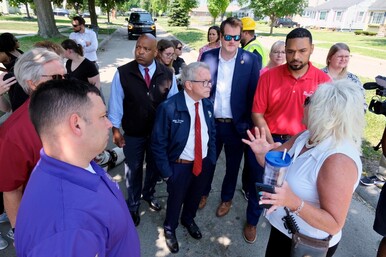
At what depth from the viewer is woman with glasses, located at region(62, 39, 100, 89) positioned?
4.03 meters

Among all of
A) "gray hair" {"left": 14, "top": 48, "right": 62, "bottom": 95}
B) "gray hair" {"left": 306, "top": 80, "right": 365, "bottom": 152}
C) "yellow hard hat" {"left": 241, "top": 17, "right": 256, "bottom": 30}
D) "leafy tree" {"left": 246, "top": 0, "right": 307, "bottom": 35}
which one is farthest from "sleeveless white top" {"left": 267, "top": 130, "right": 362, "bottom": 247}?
"leafy tree" {"left": 246, "top": 0, "right": 307, "bottom": 35}

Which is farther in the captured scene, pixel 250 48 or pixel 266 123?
pixel 250 48

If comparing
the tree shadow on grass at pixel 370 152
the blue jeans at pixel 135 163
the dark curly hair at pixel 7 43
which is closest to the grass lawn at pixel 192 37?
the tree shadow on grass at pixel 370 152

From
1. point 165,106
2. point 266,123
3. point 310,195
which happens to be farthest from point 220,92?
point 310,195

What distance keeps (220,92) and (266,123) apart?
699 mm

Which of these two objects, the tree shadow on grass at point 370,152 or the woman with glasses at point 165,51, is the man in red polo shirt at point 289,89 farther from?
the tree shadow on grass at point 370,152

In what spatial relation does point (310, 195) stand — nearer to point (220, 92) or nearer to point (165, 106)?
point (165, 106)

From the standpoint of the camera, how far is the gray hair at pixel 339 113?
5.01 feet

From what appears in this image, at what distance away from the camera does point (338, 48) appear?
3719mm

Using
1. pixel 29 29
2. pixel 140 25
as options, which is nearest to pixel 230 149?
pixel 140 25

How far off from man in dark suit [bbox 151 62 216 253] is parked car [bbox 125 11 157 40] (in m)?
19.3

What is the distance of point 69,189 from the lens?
1062 millimetres

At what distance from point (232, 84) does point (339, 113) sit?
1725mm

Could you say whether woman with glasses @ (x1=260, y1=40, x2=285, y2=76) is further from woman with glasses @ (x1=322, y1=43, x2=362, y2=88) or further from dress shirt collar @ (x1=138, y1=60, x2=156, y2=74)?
dress shirt collar @ (x1=138, y1=60, x2=156, y2=74)
